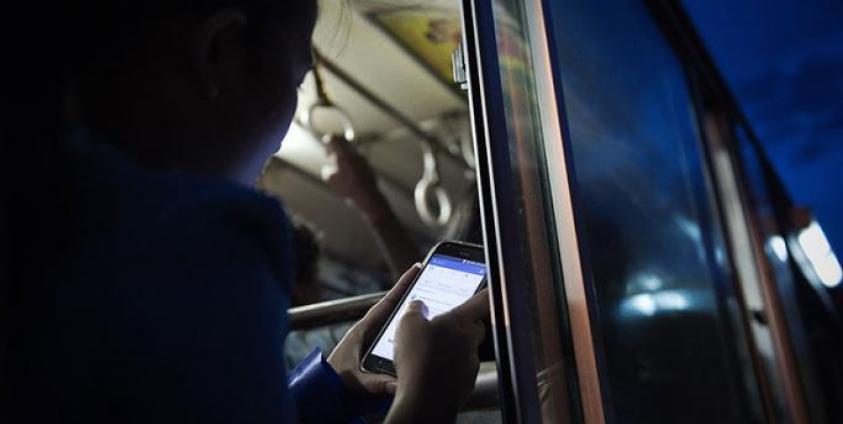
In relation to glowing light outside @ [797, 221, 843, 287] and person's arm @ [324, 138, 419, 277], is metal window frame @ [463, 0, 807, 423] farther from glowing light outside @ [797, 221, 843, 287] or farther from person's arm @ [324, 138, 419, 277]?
glowing light outside @ [797, 221, 843, 287]

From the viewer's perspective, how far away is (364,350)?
3.13 feet

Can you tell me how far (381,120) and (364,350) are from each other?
2553 mm

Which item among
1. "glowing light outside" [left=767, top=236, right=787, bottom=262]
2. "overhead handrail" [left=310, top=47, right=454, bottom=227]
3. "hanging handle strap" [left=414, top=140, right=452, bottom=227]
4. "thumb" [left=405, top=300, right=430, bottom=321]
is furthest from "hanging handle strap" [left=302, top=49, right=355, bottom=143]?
"glowing light outside" [left=767, top=236, right=787, bottom=262]

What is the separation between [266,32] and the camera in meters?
0.68

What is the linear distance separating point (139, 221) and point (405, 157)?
131 inches

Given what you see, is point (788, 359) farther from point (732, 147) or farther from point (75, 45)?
point (75, 45)

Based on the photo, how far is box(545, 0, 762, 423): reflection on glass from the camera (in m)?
1.34

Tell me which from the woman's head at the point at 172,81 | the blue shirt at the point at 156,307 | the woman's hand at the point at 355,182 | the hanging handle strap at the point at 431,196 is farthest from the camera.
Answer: the hanging handle strap at the point at 431,196

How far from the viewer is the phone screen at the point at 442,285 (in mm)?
975

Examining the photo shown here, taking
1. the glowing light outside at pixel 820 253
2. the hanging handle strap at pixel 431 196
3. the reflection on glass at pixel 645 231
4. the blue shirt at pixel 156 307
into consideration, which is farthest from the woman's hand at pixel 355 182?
the glowing light outside at pixel 820 253

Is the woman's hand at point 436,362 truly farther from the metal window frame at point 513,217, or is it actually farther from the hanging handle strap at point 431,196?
the hanging handle strap at point 431,196

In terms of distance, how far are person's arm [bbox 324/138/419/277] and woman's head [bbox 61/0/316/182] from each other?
1343mm

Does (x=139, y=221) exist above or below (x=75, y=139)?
below

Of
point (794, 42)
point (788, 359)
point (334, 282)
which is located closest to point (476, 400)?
point (788, 359)
